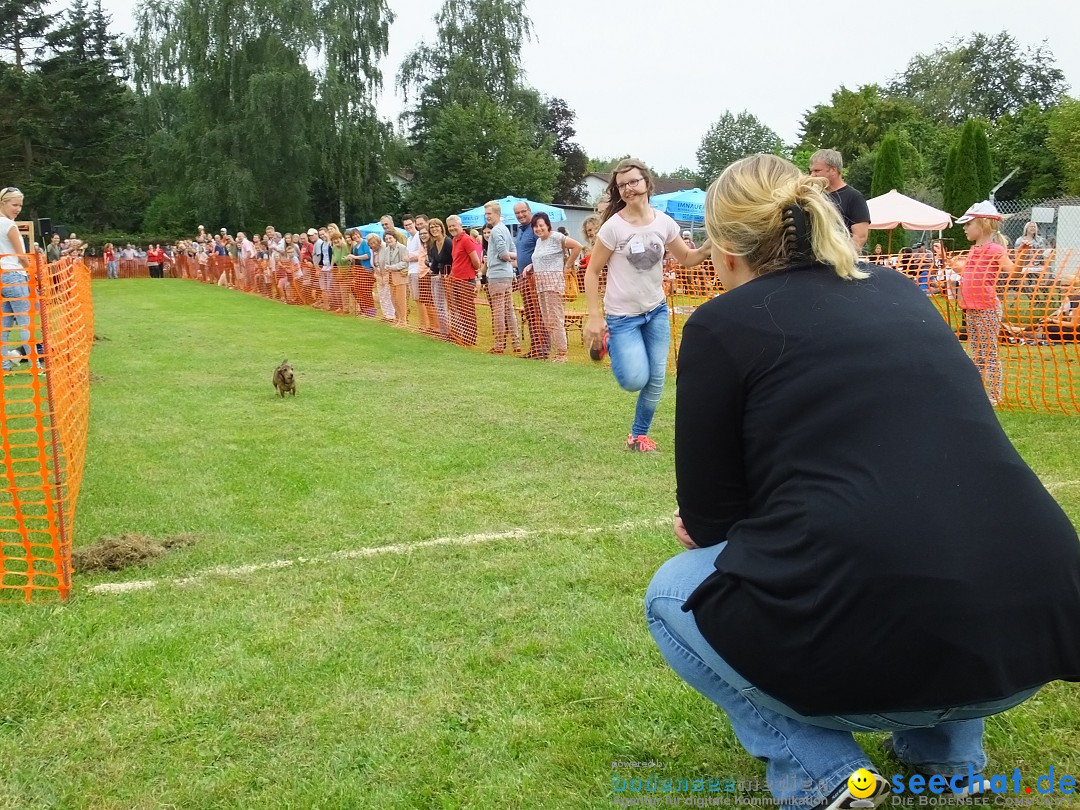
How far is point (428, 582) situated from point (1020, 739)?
229 centimetres

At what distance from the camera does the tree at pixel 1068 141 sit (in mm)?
35281

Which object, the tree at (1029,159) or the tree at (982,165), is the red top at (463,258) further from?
the tree at (1029,159)

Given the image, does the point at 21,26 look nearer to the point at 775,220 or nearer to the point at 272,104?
the point at 272,104

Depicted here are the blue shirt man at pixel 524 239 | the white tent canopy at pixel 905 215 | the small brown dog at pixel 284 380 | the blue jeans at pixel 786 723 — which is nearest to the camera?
the blue jeans at pixel 786 723

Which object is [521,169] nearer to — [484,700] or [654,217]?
[654,217]

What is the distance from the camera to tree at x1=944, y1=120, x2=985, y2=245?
26.2m

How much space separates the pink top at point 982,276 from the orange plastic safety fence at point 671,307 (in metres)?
0.32

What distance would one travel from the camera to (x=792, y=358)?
1929 mm

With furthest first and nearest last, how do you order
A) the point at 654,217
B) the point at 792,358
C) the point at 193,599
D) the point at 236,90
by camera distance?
the point at 236,90, the point at 654,217, the point at 193,599, the point at 792,358

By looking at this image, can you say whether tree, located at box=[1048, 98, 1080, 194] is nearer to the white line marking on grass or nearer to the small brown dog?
the small brown dog

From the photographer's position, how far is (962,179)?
26422 millimetres

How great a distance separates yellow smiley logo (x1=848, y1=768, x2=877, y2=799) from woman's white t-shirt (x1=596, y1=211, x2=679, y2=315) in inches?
165

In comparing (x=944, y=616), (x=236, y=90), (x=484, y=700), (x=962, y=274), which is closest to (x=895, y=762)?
(x=944, y=616)

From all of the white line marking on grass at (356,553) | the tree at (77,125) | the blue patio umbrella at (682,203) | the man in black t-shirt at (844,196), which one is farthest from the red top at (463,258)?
the tree at (77,125)
